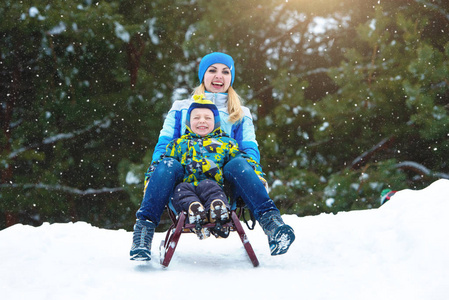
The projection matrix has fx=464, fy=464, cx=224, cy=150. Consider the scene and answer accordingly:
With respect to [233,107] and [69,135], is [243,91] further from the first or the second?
[233,107]

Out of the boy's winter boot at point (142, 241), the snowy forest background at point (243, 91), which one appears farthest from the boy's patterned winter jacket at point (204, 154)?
the snowy forest background at point (243, 91)

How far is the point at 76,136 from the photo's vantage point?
27.8ft

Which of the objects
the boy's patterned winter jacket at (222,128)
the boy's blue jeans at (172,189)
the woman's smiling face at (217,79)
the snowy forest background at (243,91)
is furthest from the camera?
the snowy forest background at (243,91)

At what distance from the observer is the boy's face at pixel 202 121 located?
2896 mm

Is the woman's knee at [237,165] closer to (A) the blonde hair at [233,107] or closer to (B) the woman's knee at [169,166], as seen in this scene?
(B) the woman's knee at [169,166]

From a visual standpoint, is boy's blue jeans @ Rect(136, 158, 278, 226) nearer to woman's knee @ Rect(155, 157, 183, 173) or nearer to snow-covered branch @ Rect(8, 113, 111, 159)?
woman's knee @ Rect(155, 157, 183, 173)

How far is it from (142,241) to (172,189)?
0.34m

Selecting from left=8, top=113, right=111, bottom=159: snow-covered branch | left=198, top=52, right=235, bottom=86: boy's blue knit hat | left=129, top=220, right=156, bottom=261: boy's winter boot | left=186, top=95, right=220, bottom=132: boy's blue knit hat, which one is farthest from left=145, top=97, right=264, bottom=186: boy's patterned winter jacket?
left=8, top=113, right=111, bottom=159: snow-covered branch

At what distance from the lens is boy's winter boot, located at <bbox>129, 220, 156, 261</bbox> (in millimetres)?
2451

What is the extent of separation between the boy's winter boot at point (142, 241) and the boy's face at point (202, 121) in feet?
2.16

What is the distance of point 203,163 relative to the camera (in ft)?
8.93

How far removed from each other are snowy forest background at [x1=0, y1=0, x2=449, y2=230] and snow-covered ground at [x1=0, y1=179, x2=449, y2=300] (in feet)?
11.6

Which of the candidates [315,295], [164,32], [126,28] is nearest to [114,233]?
[315,295]

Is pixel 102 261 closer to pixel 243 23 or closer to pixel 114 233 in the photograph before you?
pixel 114 233
